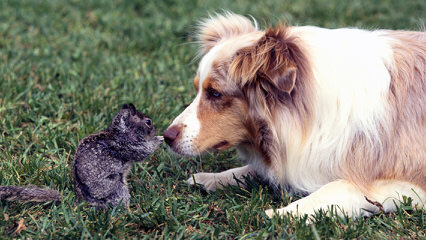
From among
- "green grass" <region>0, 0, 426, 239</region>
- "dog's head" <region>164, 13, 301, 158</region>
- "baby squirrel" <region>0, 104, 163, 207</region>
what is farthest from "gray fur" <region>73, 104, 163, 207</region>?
"dog's head" <region>164, 13, 301, 158</region>

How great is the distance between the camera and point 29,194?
3439 millimetres

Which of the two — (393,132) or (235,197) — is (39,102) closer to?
(235,197)

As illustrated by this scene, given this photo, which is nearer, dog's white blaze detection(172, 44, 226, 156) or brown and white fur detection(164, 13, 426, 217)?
brown and white fur detection(164, 13, 426, 217)

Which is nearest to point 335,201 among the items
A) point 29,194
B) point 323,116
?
point 323,116

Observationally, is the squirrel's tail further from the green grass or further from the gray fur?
the gray fur

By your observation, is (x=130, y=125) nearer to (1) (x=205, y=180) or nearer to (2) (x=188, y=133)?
(2) (x=188, y=133)

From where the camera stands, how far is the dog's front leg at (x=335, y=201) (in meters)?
3.48

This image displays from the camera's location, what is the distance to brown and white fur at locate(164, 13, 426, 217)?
350 cm

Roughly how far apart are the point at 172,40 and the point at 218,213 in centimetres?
397

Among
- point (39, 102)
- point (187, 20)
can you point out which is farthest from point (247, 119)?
point (187, 20)

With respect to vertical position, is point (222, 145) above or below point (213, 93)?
below

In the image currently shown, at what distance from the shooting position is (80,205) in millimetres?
3387

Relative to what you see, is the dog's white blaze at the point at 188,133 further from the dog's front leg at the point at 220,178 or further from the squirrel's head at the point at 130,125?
the dog's front leg at the point at 220,178

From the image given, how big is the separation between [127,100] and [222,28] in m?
1.52
